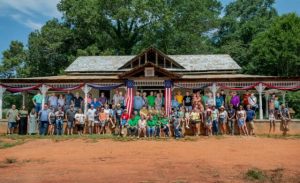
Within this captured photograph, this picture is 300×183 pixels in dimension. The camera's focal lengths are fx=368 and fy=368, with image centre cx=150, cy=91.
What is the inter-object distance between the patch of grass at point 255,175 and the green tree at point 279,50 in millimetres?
30720

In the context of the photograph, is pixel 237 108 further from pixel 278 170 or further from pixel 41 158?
pixel 41 158

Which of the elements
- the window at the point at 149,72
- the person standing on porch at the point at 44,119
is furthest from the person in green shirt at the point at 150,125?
the person standing on porch at the point at 44,119

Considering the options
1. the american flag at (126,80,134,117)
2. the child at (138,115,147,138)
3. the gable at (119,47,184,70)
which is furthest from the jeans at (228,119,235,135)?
the gable at (119,47,184,70)

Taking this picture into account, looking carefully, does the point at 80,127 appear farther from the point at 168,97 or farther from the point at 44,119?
the point at 168,97

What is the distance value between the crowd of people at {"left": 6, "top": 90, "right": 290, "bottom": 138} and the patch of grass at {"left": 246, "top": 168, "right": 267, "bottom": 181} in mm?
7308

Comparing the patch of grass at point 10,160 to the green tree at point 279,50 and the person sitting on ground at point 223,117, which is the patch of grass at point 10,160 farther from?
the green tree at point 279,50

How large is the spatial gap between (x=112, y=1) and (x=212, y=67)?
58.2 feet

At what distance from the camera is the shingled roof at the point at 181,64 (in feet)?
87.4

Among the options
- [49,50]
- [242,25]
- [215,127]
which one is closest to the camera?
[215,127]

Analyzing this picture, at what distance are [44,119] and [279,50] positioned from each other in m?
28.8

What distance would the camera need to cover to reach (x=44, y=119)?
18391mm

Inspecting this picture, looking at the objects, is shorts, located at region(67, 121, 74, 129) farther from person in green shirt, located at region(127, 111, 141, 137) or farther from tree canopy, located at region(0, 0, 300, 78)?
tree canopy, located at region(0, 0, 300, 78)

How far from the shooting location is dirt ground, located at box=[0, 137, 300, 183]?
9.55m

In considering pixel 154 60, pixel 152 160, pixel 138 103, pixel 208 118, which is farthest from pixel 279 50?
pixel 152 160
